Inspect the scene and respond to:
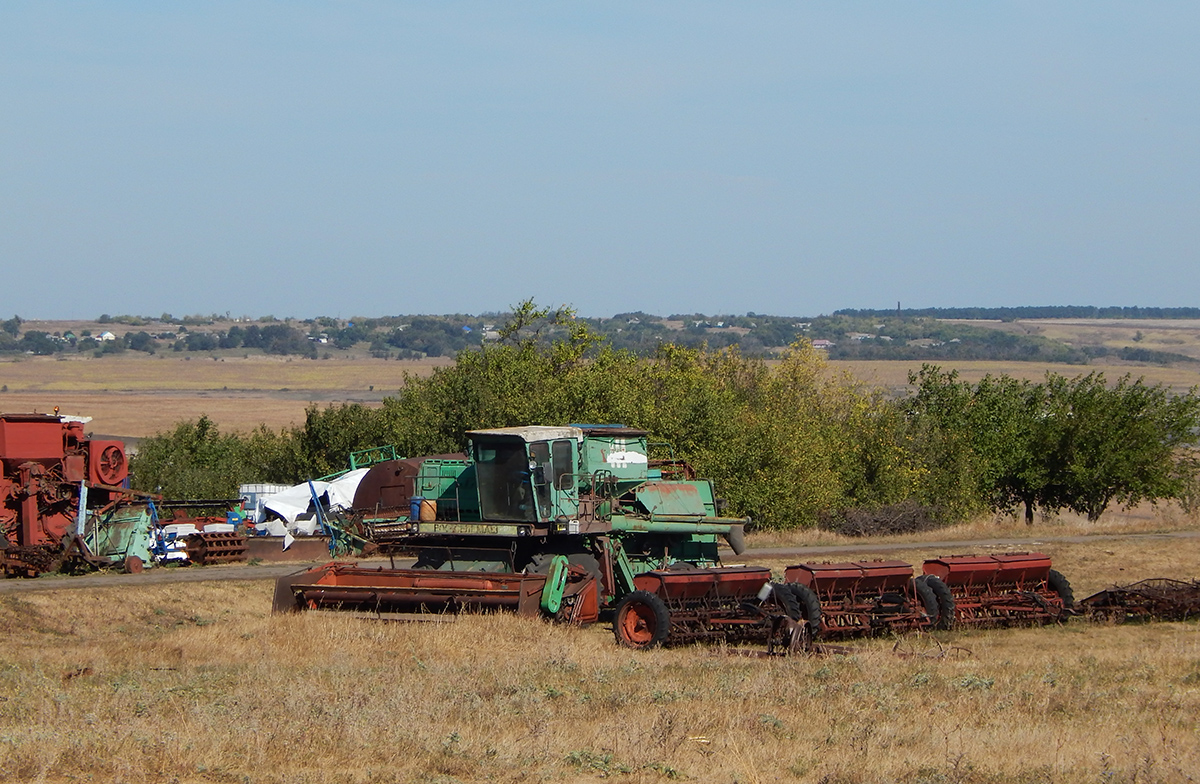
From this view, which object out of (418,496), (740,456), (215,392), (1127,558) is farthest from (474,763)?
(215,392)

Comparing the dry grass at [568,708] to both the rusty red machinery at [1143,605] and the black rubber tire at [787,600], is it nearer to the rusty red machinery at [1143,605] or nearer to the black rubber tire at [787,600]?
Result: the rusty red machinery at [1143,605]

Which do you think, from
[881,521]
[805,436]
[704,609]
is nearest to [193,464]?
[805,436]

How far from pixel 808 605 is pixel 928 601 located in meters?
2.68

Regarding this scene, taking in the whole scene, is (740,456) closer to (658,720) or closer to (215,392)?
(658,720)

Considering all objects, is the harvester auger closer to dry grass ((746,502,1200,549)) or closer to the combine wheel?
the combine wheel

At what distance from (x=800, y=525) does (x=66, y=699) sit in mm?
37727

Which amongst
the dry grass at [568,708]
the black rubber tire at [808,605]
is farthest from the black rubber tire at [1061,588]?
the black rubber tire at [808,605]

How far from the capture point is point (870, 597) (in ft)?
68.9

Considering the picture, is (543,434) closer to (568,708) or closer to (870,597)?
(870,597)

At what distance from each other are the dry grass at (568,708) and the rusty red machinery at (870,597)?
2.27 ft

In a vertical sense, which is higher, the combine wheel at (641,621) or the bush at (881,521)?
the combine wheel at (641,621)

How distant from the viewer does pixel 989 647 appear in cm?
1986

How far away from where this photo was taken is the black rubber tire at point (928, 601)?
20922 mm

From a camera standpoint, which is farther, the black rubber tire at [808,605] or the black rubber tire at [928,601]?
the black rubber tire at [928,601]
